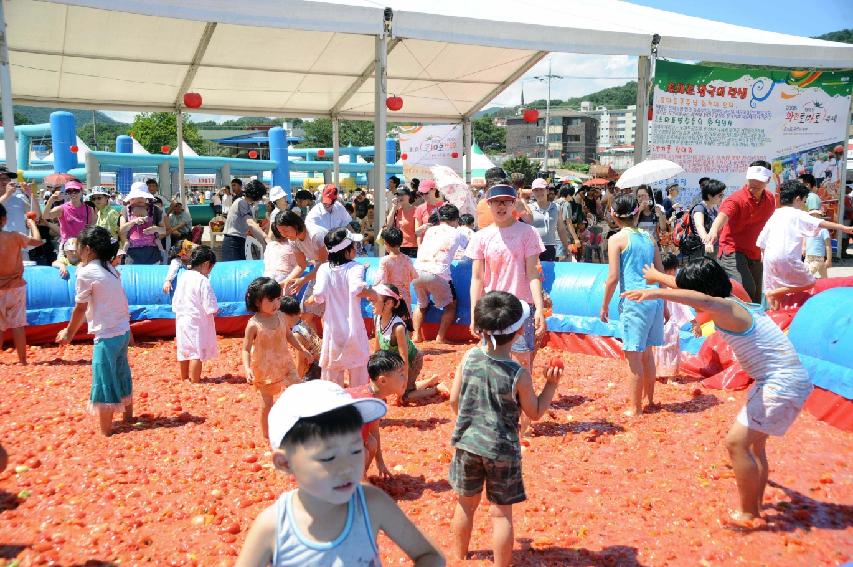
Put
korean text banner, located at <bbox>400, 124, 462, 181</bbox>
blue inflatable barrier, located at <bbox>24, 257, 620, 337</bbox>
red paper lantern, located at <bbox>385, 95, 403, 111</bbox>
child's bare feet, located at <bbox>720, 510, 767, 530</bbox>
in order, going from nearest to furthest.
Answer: child's bare feet, located at <bbox>720, 510, 767, 530</bbox> → blue inflatable barrier, located at <bbox>24, 257, 620, 337</bbox> → red paper lantern, located at <bbox>385, 95, 403, 111</bbox> → korean text banner, located at <bbox>400, 124, 462, 181</bbox>

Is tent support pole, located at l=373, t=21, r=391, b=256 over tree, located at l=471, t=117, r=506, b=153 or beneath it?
beneath

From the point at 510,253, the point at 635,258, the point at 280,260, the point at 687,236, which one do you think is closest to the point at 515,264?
the point at 510,253

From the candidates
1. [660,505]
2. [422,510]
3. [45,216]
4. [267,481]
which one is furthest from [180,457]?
[45,216]

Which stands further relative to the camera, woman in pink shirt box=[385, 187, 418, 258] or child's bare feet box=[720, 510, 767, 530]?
woman in pink shirt box=[385, 187, 418, 258]

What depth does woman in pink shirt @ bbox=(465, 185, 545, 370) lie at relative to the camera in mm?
5484

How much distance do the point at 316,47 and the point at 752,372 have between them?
11385mm

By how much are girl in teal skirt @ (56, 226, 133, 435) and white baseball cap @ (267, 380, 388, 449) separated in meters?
4.26

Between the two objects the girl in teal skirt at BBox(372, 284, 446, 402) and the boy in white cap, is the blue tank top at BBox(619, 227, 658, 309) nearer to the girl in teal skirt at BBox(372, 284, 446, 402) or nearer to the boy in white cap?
the girl in teal skirt at BBox(372, 284, 446, 402)

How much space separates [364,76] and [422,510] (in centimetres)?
1266

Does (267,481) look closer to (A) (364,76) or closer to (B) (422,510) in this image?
(B) (422,510)

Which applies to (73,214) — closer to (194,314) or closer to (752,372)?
(194,314)

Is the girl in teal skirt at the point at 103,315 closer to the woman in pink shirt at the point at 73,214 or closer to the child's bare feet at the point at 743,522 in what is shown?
the child's bare feet at the point at 743,522

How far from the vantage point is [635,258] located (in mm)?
5980

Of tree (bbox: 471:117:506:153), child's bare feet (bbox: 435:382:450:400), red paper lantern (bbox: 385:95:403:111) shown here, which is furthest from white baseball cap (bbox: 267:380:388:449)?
tree (bbox: 471:117:506:153)
